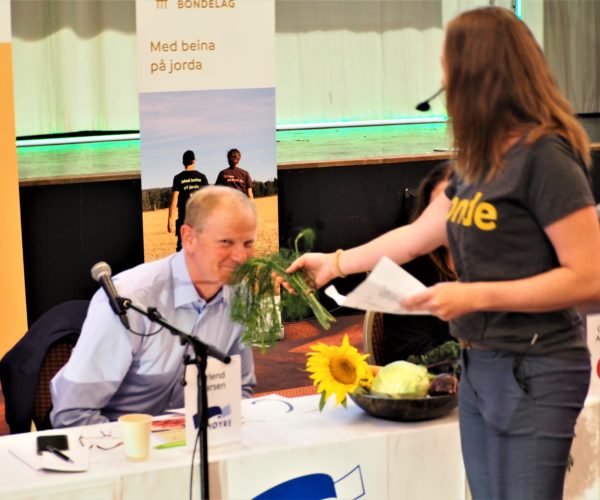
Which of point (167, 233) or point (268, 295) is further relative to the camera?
point (167, 233)

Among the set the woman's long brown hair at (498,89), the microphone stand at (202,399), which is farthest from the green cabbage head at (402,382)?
the woman's long brown hair at (498,89)

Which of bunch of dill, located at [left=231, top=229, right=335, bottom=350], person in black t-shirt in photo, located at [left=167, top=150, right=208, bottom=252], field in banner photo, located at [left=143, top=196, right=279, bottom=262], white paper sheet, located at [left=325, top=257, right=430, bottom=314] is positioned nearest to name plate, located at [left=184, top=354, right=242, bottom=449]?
bunch of dill, located at [left=231, top=229, right=335, bottom=350]

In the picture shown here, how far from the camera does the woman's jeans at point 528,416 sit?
66.4 inches

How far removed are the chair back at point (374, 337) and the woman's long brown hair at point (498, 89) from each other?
134cm

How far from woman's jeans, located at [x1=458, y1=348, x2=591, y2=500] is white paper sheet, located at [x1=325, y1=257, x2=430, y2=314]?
0.52 feet

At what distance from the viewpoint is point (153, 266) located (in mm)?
2646

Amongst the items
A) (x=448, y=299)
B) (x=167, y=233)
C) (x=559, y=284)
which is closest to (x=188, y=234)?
(x=448, y=299)

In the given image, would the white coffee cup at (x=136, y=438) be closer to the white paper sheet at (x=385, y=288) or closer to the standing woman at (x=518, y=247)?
the white paper sheet at (x=385, y=288)

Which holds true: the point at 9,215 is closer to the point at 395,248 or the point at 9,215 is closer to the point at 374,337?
the point at 374,337

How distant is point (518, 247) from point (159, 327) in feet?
3.69

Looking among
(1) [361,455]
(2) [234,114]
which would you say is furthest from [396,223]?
(1) [361,455]

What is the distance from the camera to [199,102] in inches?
199

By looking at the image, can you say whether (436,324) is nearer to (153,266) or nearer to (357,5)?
(153,266)

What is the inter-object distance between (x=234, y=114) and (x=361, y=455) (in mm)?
3178
